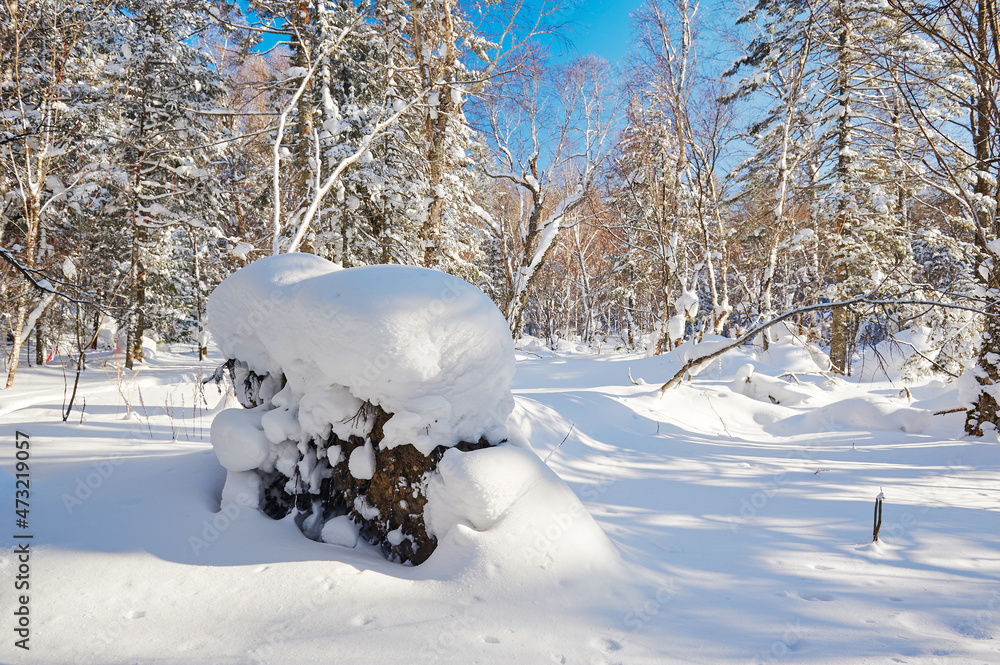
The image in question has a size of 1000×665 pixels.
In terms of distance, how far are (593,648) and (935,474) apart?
14.9ft

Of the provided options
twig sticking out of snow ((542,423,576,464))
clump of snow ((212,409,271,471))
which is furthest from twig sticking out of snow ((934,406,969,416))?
clump of snow ((212,409,271,471))

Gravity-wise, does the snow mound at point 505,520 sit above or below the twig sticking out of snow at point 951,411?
below

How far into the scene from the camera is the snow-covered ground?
1642 mm

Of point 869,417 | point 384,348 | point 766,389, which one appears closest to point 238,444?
point 384,348

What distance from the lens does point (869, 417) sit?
6.04m

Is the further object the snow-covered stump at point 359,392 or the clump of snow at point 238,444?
the clump of snow at point 238,444

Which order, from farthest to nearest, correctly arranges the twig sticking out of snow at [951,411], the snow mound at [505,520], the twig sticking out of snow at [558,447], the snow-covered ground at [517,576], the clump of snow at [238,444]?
the twig sticking out of snow at [951,411]
the twig sticking out of snow at [558,447]
the clump of snow at [238,444]
the snow mound at [505,520]
the snow-covered ground at [517,576]

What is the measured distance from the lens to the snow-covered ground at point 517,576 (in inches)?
64.6

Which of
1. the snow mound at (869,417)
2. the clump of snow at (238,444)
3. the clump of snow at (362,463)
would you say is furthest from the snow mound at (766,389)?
the clump of snow at (238,444)

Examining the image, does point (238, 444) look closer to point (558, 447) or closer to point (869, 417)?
point (558, 447)

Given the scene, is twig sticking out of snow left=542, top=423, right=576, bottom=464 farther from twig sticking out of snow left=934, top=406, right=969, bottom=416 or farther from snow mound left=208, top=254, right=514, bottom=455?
twig sticking out of snow left=934, top=406, right=969, bottom=416

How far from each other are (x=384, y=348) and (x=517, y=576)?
4.03 ft

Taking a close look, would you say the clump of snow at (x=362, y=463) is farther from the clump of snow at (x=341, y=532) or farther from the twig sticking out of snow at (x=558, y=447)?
the twig sticking out of snow at (x=558, y=447)

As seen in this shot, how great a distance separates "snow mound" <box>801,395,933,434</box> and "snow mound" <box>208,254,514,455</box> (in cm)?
598
